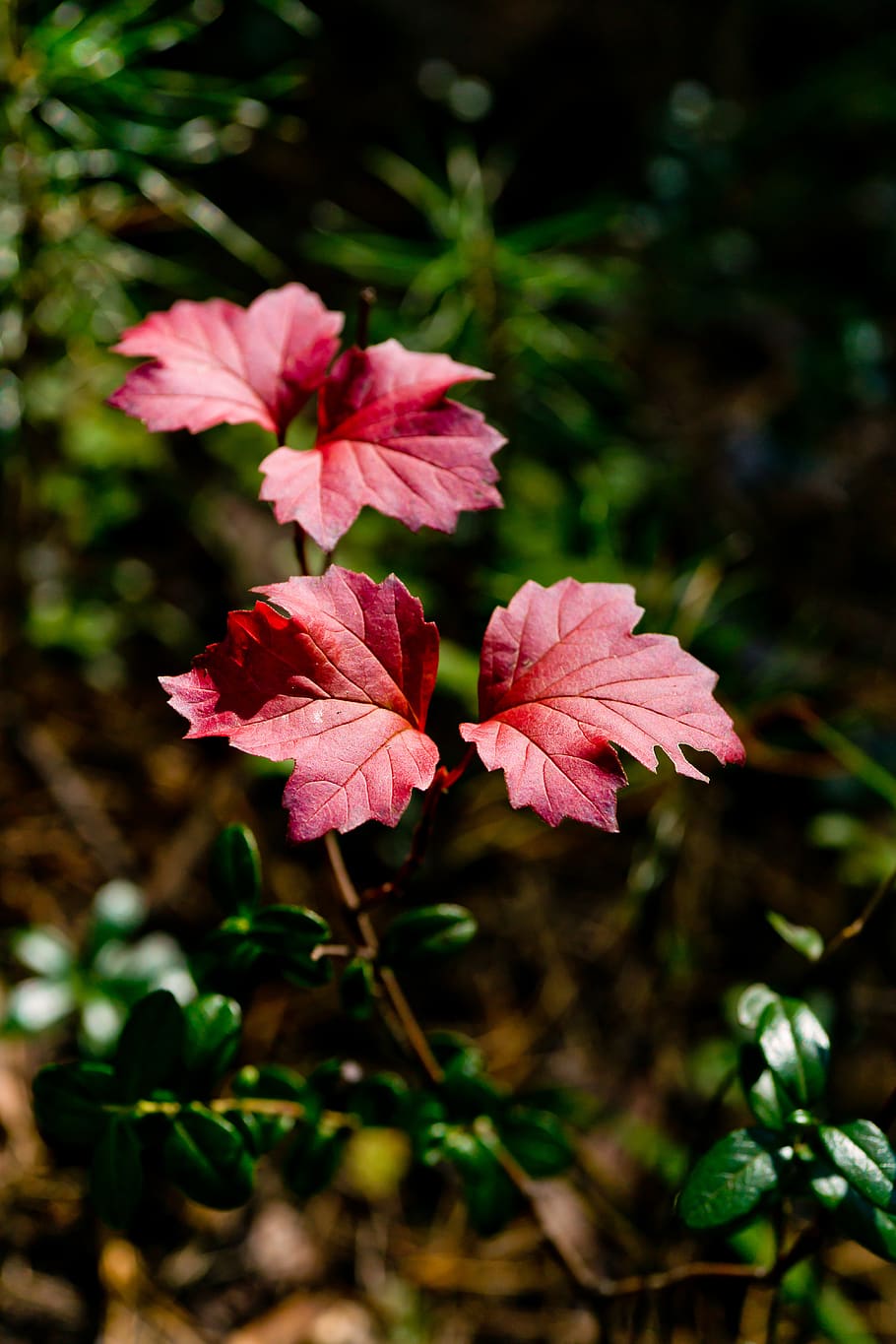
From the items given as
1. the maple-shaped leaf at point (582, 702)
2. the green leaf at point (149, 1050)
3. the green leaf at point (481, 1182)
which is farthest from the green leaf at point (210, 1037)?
the maple-shaped leaf at point (582, 702)

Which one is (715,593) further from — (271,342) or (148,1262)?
(148,1262)

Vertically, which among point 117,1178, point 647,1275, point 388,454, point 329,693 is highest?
point 388,454

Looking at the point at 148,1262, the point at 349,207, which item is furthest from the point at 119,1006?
the point at 349,207

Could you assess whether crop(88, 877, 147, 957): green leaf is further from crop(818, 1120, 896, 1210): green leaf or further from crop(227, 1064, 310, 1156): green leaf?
crop(818, 1120, 896, 1210): green leaf

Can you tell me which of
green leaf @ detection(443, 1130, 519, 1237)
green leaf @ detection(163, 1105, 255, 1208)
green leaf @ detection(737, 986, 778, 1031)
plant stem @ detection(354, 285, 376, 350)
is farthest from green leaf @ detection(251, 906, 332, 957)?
plant stem @ detection(354, 285, 376, 350)

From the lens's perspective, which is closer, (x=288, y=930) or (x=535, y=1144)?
(x=288, y=930)

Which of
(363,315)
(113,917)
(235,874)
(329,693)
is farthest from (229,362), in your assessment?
(113,917)

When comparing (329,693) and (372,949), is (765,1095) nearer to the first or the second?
(372,949)
